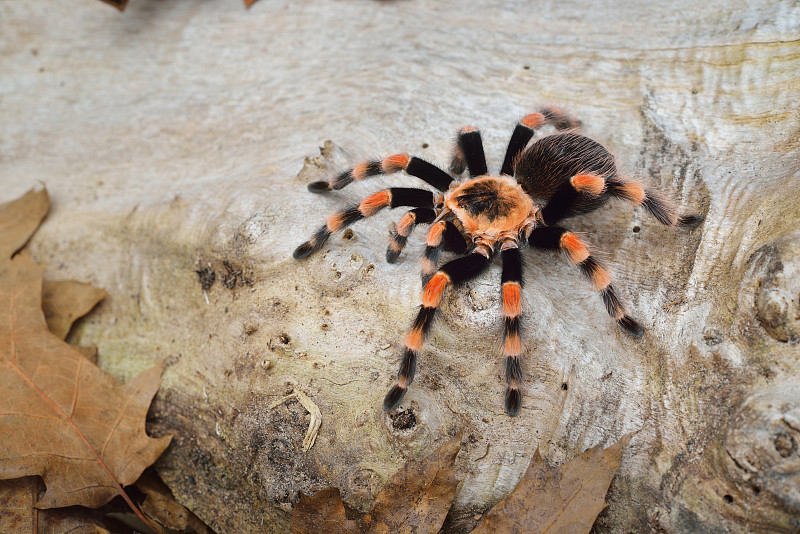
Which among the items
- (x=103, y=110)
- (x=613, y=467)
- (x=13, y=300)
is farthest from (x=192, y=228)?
(x=613, y=467)

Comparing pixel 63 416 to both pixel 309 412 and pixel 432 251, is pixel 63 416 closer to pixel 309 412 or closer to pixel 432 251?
pixel 309 412

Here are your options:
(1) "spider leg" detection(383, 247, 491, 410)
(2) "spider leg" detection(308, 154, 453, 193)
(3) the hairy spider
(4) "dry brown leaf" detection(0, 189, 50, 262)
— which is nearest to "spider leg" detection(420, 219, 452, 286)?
(3) the hairy spider

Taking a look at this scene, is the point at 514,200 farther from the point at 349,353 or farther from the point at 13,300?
the point at 13,300

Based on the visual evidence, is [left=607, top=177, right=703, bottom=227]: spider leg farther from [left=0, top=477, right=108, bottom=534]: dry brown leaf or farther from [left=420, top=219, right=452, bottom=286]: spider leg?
[left=0, top=477, right=108, bottom=534]: dry brown leaf

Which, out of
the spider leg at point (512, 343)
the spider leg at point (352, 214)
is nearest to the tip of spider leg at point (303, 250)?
the spider leg at point (352, 214)

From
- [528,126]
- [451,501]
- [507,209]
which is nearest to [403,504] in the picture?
[451,501]

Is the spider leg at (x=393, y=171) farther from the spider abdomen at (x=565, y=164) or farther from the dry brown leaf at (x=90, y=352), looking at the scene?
the dry brown leaf at (x=90, y=352)
